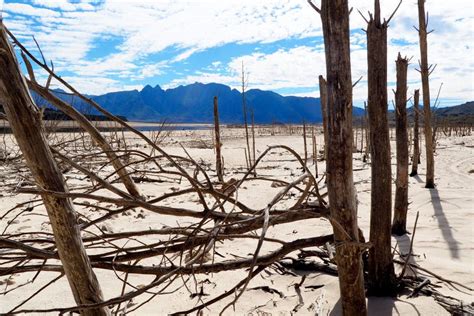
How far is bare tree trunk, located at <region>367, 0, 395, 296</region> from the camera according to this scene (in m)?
2.34

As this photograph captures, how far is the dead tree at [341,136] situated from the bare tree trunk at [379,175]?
0.82 meters

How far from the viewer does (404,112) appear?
13.0ft

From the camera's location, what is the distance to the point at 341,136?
1456 millimetres

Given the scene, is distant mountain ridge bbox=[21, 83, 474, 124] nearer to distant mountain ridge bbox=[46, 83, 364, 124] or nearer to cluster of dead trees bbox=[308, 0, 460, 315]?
distant mountain ridge bbox=[46, 83, 364, 124]

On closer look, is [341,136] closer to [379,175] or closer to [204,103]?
[379,175]

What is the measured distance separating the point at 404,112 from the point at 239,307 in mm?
2763

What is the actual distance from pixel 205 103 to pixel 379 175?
126 meters

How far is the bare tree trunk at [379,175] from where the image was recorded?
2342 mm

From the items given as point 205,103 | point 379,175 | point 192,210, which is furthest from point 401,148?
point 205,103

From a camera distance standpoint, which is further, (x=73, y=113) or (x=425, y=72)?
(x=425, y=72)

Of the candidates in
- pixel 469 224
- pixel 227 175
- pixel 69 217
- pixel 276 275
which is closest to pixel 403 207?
pixel 469 224

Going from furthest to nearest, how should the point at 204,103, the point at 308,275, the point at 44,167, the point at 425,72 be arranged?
the point at 204,103 < the point at 425,72 < the point at 308,275 < the point at 44,167

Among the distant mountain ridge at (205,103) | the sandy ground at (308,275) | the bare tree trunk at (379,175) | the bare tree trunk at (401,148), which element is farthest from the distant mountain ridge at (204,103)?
the bare tree trunk at (379,175)

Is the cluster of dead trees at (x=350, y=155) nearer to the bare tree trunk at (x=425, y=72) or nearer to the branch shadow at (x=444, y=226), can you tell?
the branch shadow at (x=444, y=226)
